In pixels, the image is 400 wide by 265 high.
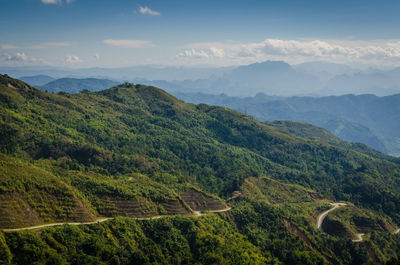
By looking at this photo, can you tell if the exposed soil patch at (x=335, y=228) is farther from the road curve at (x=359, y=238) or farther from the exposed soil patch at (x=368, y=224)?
the exposed soil patch at (x=368, y=224)

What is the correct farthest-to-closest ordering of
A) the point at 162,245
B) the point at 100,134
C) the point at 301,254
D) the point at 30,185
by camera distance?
the point at 100,134, the point at 301,254, the point at 162,245, the point at 30,185

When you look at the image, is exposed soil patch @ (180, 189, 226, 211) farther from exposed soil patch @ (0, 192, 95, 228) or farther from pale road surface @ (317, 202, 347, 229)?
pale road surface @ (317, 202, 347, 229)

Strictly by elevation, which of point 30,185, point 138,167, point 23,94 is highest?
point 23,94

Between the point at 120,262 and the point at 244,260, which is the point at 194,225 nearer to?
the point at 244,260

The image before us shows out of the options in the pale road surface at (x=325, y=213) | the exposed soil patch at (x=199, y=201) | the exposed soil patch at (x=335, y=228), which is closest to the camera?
the exposed soil patch at (x=335, y=228)

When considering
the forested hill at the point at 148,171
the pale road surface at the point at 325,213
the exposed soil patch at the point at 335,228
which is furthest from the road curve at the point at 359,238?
the pale road surface at the point at 325,213

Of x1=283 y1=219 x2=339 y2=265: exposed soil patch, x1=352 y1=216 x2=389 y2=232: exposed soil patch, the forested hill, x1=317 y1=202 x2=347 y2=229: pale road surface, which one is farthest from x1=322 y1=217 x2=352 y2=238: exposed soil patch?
x1=283 y1=219 x2=339 y2=265: exposed soil patch

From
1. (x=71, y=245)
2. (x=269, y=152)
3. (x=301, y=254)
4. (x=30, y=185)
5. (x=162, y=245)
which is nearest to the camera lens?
(x=71, y=245)

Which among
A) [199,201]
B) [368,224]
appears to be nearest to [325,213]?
[368,224]

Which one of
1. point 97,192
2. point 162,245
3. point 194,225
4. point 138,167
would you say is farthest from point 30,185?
point 138,167
